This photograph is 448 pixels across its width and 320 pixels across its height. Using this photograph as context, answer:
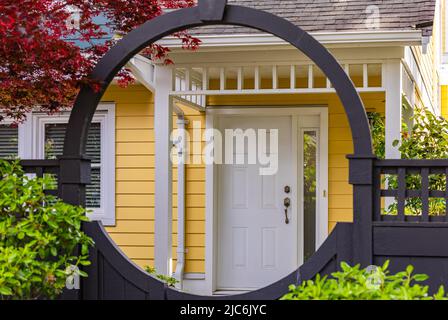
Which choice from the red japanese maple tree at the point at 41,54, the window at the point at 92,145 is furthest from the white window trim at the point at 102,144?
the red japanese maple tree at the point at 41,54

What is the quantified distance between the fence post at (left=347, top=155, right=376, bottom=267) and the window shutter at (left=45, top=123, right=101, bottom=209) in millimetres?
4840

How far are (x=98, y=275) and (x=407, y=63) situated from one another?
4305mm

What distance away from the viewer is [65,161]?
236 inches

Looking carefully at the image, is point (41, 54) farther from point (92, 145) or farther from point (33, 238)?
point (92, 145)

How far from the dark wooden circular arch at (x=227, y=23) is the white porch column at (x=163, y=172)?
205 centimetres

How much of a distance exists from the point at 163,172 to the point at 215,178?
6.66 ft

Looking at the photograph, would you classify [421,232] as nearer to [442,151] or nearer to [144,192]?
[442,151]

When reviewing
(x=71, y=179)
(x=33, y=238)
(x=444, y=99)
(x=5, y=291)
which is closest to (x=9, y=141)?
(x=71, y=179)

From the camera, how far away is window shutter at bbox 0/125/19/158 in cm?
1000

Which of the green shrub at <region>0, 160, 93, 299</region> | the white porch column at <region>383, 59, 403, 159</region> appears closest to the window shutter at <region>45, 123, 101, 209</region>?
the white porch column at <region>383, 59, 403, 159</region>

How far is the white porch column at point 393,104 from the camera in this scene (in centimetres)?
787

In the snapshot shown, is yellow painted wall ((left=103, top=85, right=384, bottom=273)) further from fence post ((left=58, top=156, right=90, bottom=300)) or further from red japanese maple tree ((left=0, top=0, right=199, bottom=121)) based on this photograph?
fence post ((left=58, top=156, right=90, bottom=300))

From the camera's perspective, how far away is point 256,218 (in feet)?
32.8
